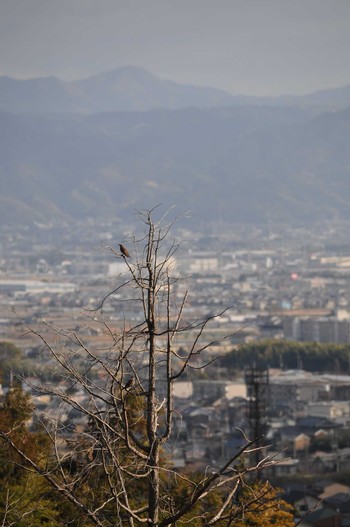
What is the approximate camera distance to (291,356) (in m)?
54.8

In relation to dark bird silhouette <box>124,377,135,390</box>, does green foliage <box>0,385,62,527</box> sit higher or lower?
lower

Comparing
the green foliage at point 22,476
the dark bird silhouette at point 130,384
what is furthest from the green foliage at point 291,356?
the dark bird silhouette at point 130,384

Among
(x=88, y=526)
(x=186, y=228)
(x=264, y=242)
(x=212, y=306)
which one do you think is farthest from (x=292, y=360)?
(x=186, y=228)

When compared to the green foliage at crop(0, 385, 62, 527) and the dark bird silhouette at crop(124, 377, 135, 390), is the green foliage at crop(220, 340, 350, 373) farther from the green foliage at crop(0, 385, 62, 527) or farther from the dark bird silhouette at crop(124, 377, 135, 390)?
the dark bird silhouette at crop(124, 377, 135, 390)

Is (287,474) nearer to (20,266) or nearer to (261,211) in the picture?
(20,266)

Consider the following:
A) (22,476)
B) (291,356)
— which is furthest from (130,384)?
(291,356)

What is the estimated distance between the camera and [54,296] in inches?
3974

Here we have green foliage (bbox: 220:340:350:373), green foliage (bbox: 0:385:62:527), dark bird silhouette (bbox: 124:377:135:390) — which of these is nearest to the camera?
dark bird silhouette (bbox: 124:377:135:390)

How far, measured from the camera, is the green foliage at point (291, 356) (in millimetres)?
51906

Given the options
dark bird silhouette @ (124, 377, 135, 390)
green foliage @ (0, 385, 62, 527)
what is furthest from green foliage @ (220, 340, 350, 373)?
dark bird silhouette @ (124, 377, 135, 390)

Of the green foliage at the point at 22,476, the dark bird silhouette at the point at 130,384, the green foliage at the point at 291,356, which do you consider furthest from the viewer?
the green foliage at the point at 291,356

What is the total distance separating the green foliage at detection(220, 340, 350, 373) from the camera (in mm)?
51906

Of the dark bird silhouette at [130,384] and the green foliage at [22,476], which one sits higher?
the dark bird silhouette at [130,384]

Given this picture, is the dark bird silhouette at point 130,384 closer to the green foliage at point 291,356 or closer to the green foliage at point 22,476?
the green foliage at point 22,476
